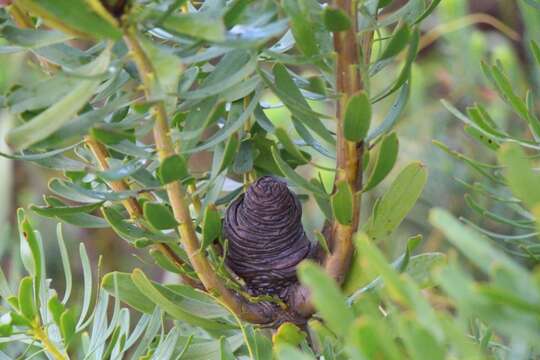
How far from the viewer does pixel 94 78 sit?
18 centimetres

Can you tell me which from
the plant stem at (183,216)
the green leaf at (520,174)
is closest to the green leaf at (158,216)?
the plant stem at (183,216)

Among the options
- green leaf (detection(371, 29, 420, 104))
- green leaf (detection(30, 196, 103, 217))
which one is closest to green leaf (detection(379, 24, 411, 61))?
green leaf (detection(371, 29, 420, 104))

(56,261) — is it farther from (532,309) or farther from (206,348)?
(532,309)

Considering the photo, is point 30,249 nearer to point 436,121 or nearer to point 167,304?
point 167,304

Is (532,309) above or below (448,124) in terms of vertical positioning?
above

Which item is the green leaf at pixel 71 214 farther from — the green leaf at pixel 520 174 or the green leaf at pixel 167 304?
the green leaf at pixel 520 174

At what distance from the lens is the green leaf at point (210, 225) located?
232 mm

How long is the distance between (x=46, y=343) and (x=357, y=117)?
5.2 inches

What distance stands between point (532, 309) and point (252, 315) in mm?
138

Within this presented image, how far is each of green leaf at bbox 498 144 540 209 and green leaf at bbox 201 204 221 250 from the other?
105 mm

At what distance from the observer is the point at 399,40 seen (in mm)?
206

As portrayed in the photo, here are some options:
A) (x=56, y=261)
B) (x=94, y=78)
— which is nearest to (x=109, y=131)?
(x=94, y=78)

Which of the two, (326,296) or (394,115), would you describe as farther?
(394,115)

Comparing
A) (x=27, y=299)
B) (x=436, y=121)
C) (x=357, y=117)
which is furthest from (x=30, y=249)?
(x=436, y=121)
